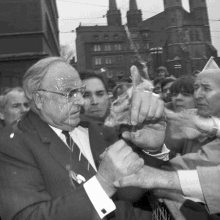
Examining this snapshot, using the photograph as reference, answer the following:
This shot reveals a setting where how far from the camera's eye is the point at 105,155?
1.42m

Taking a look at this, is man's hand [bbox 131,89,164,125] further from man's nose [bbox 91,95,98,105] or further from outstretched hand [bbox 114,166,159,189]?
man's nose [bbox 91,95,98,105]

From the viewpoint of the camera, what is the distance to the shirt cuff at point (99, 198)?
4.82 ft

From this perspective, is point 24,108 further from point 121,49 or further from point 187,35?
point 187,35

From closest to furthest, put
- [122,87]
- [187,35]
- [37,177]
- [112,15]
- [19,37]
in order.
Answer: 1. [37,177]
2. [122,87]
3. [19,37]
4. [112,15]
5. [187,35]

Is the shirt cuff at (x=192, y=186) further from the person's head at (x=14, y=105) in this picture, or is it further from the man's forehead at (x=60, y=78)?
the person's head at (x=14, y=105)

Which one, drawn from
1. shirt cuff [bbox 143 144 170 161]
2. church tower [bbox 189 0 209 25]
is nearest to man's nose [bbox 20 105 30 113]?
shirt cuff [bbox 143 144 170 161]

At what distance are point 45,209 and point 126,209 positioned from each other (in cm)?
44

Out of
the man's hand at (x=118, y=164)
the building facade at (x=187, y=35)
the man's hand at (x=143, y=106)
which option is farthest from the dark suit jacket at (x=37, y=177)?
the building facade at (x=187, y=35)

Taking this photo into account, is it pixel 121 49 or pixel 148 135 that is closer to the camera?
pixel 148 135

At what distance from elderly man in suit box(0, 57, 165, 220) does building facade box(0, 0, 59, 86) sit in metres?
15.4

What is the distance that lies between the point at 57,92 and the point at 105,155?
1.68 feet

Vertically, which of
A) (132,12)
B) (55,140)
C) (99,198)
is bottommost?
(99,198)

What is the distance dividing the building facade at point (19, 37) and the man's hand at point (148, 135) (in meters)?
15.8

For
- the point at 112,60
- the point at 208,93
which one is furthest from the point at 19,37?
the point at 208,93
